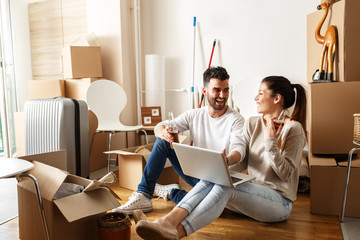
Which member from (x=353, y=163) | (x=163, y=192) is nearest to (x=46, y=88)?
(x=163, y=192)

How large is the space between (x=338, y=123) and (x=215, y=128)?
784 mm

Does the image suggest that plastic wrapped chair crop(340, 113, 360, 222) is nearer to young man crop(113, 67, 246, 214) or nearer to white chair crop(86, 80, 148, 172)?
young man crop(113, 67, 246, 214)

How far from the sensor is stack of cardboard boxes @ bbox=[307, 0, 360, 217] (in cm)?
202

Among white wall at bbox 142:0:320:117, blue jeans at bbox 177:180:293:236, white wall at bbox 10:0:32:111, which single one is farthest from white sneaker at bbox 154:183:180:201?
white wall at bbox 10:0:32:111

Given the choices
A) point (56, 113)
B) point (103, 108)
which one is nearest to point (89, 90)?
point (103, 108)

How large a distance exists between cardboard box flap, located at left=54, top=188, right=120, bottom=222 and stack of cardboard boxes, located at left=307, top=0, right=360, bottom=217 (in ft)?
4.11

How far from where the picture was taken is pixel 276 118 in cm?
187

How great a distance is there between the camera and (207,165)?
60.5 inches

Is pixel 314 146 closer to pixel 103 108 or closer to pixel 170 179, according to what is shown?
pixel 170 179

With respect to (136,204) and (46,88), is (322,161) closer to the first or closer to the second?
(136,204)

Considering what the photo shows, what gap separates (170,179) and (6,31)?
289 centimetres

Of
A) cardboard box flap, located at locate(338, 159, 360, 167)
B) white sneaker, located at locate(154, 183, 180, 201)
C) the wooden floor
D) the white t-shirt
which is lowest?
the wooden floor

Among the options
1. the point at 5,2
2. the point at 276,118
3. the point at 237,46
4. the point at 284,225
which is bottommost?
the point at 284,225

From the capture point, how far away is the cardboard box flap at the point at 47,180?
58.0 inches
